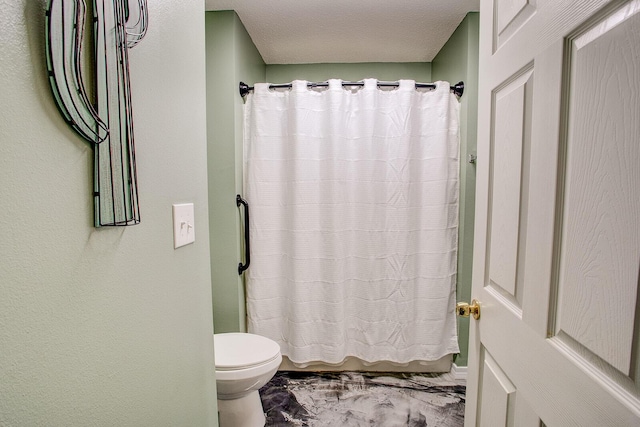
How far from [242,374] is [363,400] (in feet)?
2.85

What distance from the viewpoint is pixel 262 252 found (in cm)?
202

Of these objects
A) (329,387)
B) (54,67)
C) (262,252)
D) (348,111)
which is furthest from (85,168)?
(329,387)

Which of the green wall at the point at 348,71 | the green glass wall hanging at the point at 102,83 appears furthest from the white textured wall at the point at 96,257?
the green wall at the point at 348,71

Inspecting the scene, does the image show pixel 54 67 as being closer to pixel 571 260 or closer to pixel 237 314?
pixel 571 260

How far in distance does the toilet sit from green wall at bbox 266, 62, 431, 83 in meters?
2.10

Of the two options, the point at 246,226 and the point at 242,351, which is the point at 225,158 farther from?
the point at 242,351

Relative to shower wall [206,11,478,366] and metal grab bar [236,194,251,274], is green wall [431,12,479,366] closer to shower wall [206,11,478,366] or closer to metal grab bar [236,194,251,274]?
shower wall [206,11,478,366]

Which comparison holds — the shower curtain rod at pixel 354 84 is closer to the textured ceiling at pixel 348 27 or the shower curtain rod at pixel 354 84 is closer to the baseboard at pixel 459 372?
the textured ceiling at pixel 348 27

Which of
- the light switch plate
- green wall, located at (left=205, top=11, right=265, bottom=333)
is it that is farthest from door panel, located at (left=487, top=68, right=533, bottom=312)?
green wall, located at (left=205, top=11, right=265, bottom=333)

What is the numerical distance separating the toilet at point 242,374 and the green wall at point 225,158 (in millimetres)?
327

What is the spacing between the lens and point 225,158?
190cm

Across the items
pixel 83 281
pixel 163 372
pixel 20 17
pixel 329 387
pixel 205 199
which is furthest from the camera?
pixel 329 387

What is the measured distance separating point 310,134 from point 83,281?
165 cm

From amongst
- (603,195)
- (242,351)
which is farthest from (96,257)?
(242,351)
